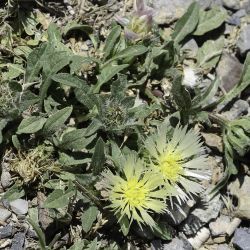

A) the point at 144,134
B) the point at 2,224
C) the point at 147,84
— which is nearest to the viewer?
the point at 2,224

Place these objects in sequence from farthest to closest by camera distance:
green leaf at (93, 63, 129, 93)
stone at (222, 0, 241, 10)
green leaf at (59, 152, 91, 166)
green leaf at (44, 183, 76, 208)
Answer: stone at (222, 0, 241, 10) → green leaf at (93, 63, 129, 93) → green leaf at (59, 152, 91, 166) → green leaf at (44, 183, 76, 208)

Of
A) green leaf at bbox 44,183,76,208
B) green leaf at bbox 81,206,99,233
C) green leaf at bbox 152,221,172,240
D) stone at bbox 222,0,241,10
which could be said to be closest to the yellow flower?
green leaf at bbox 152,221,172,240

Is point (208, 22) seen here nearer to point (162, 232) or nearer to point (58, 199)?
point (162, 232)

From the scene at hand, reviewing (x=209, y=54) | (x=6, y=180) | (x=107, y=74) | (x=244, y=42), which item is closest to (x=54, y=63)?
(x=107, y=74)

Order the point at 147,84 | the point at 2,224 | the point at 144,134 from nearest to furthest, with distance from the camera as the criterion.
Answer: the point at 2,224 < the point at 144,134 < the point at 147,84

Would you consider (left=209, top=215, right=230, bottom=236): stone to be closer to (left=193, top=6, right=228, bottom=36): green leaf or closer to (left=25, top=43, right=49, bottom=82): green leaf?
(left=193, top=6, right=228, bottom=36): green leaf

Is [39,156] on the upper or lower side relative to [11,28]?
lower

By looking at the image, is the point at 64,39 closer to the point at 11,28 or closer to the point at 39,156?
the point at 11,28

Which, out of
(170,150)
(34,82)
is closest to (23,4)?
(34,82)
